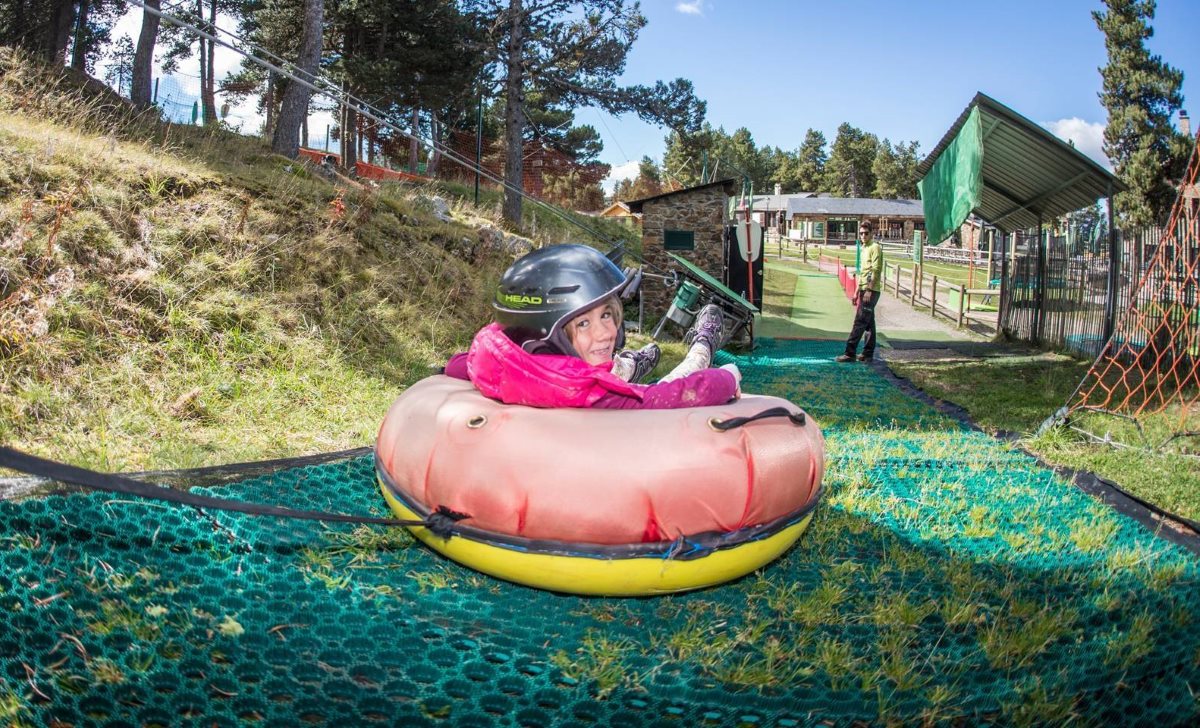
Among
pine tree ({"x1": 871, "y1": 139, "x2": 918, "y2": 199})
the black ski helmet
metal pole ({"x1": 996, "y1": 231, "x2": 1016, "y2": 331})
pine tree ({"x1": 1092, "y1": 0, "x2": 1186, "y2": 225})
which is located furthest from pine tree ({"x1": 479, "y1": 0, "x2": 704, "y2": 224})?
pine tree ({"x1": 871, "y1": 139, "x2": 918, "y2": 199})

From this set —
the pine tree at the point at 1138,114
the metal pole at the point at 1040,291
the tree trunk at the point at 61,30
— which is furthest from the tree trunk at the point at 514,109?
the pine tree at the point at 1138,114

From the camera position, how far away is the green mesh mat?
2.24m

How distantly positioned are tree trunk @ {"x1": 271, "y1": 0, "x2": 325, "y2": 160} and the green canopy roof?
28.9 feet

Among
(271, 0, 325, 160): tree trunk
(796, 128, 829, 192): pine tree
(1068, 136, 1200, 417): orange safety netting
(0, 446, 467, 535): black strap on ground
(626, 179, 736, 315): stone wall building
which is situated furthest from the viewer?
(796, 128, 829, 192): pine tree

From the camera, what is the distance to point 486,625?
2781 millimetres

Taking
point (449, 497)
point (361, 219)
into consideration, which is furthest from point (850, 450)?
point (361, 219)

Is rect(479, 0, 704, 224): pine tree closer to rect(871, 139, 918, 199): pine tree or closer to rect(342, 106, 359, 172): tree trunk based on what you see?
rect(342, 106, 359, 172): tree trunk

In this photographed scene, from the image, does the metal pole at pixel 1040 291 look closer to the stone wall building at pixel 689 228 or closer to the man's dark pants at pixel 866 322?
the man's dark pants at pixel 866 322

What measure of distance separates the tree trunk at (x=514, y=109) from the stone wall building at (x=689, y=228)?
2.90 m

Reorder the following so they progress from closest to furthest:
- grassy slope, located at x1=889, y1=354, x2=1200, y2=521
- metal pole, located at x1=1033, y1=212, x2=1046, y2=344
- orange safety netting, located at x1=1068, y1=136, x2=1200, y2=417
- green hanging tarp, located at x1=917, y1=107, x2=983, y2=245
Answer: grassy slope, located at x1=889, y1=354, x2=1200, y2=521 → orange safety netting, located at x1=1068, y1=136, x2=1200, y2=417 → green hanging tarp, located at x1=917, y1=107, x2=983, y2=245 → metal pole, located at x1=1033, y1=212, x2=1046, y2=344

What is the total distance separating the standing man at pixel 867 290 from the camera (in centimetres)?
1088

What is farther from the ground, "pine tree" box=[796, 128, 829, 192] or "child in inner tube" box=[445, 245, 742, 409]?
"pine tree" box=[796, 128, 829, 192]

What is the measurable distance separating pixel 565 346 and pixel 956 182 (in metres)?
6.46

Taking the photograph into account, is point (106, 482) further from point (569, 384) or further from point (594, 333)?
point (594, 333)
